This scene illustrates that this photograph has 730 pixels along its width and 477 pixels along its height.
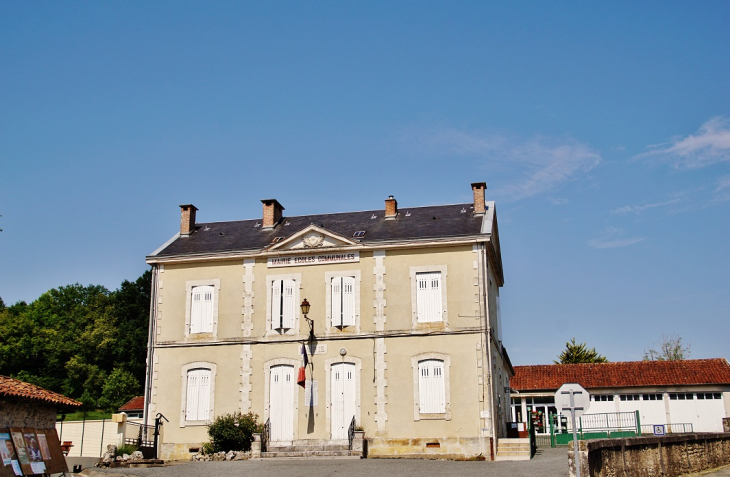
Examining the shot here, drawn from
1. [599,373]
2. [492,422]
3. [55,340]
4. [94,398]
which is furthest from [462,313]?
[55,340]

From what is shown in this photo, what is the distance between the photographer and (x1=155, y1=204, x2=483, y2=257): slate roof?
71.7 ft

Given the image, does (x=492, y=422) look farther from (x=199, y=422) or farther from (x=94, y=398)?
(x=94, y=398)

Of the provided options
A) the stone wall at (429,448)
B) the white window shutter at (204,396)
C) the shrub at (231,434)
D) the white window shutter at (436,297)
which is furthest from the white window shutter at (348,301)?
the white window shutter at (204,396)

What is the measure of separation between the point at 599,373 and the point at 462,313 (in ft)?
47.3

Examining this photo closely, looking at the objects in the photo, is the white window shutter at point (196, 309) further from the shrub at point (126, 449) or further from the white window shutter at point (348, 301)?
the white window shutter at point (348, 301)

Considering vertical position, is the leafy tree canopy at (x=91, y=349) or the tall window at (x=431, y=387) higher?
the leafy tree canopy at (x=91, y=349)

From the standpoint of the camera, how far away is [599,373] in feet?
106

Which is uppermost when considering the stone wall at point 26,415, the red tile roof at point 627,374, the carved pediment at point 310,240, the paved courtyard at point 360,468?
the carved pediment at point 310,240

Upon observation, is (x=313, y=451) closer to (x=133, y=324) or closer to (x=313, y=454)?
(x=313, y=454)

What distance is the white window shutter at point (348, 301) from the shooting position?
21.4 metres

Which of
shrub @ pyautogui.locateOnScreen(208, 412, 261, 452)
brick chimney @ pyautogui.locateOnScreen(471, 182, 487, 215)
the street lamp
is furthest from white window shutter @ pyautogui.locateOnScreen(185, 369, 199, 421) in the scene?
brick chimney @ pyautogui.locateOnScreen(471, 182, 487, 215)

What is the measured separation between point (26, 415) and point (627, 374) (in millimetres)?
24726

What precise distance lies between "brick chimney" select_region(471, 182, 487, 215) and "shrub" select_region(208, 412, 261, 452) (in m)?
9.24

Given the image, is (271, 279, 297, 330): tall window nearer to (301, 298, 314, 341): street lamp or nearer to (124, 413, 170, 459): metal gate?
(301, 298, 314, 341): street lamp
